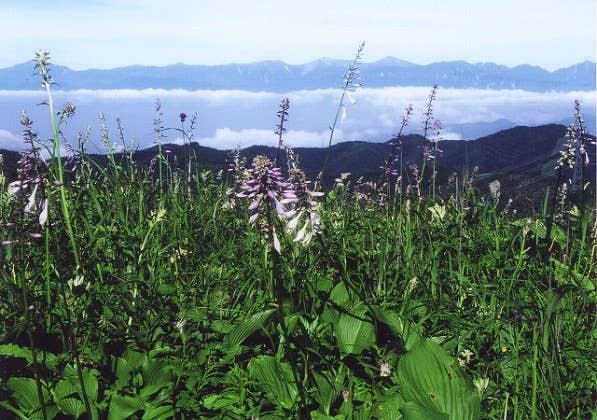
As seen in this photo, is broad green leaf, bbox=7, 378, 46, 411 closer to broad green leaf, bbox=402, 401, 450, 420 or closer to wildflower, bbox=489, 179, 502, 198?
broad green leaf, bbox=402, 401, 450, 420

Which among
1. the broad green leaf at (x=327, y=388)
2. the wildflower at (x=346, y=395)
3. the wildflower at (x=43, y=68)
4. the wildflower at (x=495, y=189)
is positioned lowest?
the broad green leaf at (x=327, y=388)

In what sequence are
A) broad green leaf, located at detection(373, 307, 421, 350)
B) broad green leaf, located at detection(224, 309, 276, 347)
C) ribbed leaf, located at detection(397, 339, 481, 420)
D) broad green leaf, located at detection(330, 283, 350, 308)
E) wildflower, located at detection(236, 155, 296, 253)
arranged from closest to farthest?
wildflower, located at detection(236, 155, 296, 253) < ribbed leaf, located at detection(397, 339, 481, 420) < broad green leaf, located at detection(224, 309, 276, 347) < broad green leaf, located at detection(373, 307, 421, 350) < broad green leaf, located at detection(330, 283, 350, 308)

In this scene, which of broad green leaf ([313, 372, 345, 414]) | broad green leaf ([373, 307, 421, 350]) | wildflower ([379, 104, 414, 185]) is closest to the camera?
broad green leaf ([313, 372, 345, 414])

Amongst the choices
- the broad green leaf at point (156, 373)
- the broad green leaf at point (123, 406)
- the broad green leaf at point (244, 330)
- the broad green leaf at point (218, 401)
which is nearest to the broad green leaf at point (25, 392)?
the broad green leaf at point (123, 406)

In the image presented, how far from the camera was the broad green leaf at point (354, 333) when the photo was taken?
3.05m

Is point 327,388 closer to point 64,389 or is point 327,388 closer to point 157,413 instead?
point 157,413

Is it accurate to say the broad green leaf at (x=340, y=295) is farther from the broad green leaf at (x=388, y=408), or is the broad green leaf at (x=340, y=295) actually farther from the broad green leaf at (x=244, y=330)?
the broad green leaf at (x=388, y=408)

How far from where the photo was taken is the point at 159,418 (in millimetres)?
2539

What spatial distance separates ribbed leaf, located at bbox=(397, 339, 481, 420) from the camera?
7.95 ft

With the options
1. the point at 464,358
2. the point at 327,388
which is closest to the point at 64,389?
the point at 327,388

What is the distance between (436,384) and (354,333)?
661 mm

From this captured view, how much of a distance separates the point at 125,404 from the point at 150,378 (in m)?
0.28

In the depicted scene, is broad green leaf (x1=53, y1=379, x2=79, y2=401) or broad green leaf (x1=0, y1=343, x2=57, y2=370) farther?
broad green leaf (x1=0, y1=343, x2=57, y2=370)

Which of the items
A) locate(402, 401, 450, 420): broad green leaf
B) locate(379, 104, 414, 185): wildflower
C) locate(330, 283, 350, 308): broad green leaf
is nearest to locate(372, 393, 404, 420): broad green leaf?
locate(402, 401, 450, 420): broad green leaf
